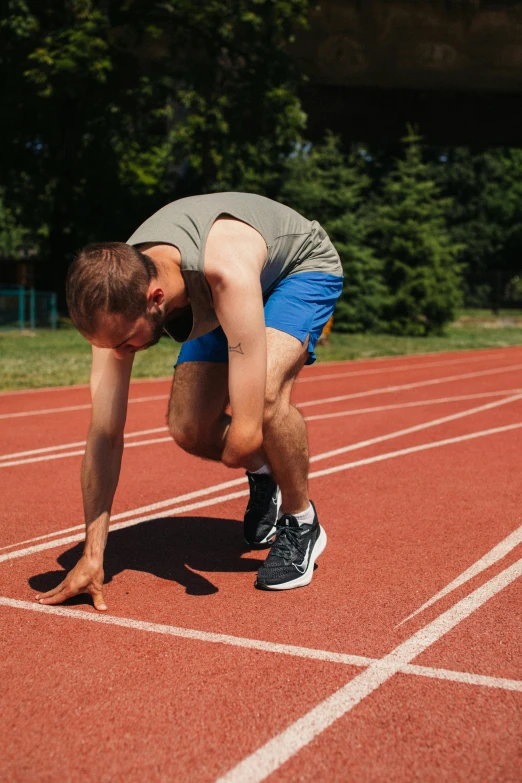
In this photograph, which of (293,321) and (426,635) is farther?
(293,321)

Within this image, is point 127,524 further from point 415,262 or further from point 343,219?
point 415,262

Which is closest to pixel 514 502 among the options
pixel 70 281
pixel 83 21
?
pixel 70 281

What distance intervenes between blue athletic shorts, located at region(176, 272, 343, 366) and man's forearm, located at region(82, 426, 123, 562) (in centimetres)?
58

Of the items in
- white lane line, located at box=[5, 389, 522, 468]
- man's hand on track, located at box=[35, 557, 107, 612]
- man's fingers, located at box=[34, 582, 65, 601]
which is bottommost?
white lane line, located at box=[5, 389, 522, 468]

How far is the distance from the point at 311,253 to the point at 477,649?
1.78 metres

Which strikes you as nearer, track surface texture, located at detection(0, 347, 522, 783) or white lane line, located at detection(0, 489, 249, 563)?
track surface texture, located at detection(0, 347, 522, 783)

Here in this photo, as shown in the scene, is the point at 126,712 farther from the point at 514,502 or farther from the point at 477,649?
the point at 514,502

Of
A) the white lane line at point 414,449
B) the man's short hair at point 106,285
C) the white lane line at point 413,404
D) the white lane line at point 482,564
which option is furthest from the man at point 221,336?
the white lane line at point 413,404

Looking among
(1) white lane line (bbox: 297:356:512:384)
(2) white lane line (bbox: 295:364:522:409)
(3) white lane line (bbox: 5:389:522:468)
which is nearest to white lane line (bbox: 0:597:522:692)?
(3) white lane line (bbox: 5:389:522:468)

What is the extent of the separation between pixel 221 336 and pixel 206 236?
32.1 inches

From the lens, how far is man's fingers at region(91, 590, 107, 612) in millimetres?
3592

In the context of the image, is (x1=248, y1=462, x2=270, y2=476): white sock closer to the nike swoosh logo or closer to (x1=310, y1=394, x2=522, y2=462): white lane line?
the nike swoosh logo

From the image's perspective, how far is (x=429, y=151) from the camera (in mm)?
52938

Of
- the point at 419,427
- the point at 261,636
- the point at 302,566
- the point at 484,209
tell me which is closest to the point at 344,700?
the point at 261,636
